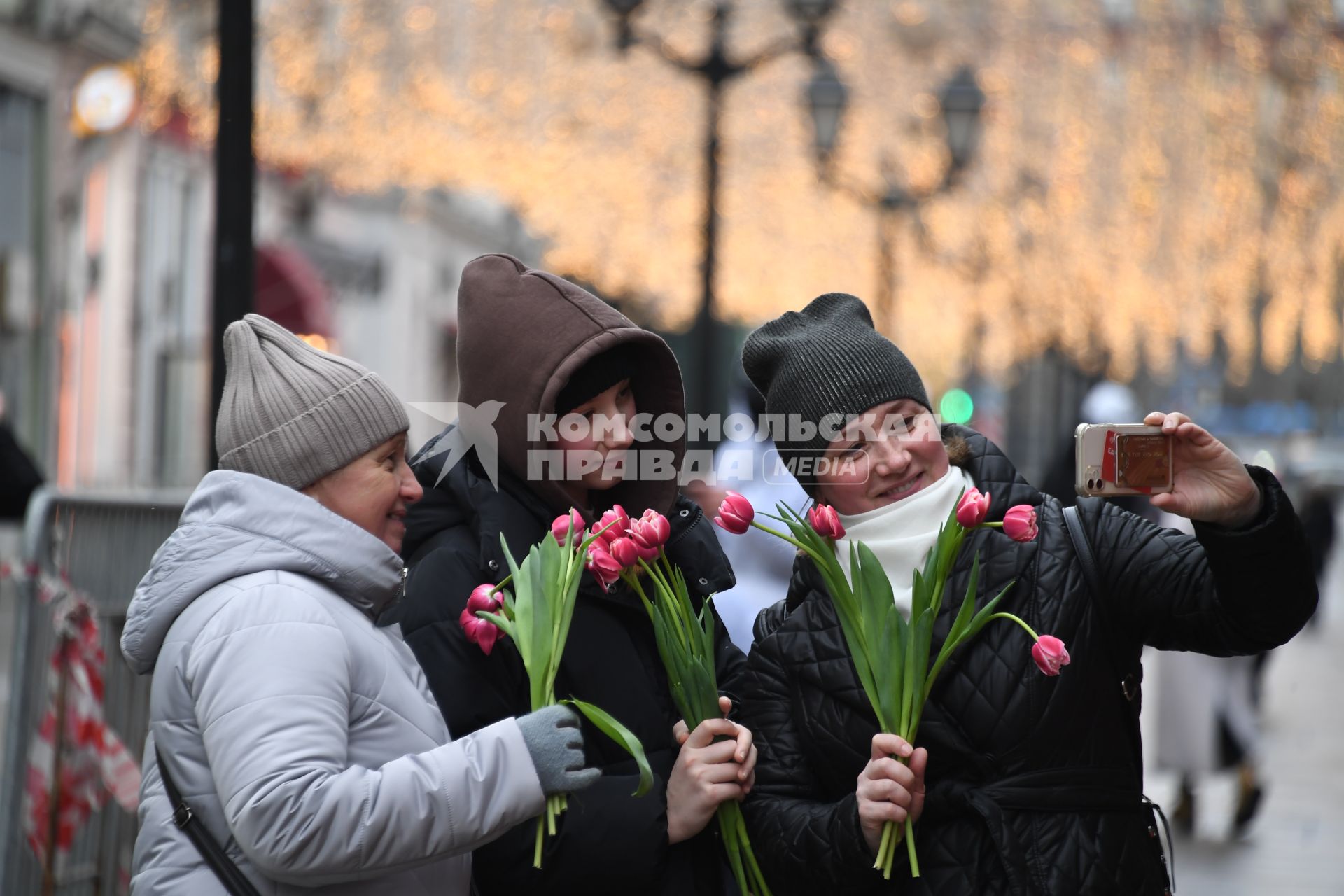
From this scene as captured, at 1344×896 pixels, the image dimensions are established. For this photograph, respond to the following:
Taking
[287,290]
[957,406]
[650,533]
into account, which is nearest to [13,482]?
[650,533]

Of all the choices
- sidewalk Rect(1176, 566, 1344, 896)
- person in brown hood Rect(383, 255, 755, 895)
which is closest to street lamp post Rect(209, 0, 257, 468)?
person in brown hood Rect(383, 255, 755, 895)

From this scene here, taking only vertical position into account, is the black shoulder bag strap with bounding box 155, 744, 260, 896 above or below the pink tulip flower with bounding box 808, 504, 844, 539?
below

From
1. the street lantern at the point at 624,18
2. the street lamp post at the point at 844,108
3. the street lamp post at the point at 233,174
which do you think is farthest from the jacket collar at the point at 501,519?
the street lamp post at the point at 844,108

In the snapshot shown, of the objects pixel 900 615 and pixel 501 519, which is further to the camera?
pixel 501 519

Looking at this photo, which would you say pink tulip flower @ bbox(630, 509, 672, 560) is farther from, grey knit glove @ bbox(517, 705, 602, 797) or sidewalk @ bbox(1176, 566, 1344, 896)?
sidewalk @ bbox(1176, 566, 1344, 896)

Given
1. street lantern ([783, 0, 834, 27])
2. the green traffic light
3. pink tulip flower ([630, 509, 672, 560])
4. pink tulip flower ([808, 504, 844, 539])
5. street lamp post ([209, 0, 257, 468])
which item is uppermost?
street lantern ([783, 0, 834, 27])

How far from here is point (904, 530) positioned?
108 inches

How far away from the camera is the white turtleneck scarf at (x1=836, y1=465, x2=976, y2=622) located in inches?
107

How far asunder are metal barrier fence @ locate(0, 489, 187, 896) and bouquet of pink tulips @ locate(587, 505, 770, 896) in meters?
2.27

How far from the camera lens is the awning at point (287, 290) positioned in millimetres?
24906

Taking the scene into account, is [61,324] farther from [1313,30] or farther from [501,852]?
[501,852]

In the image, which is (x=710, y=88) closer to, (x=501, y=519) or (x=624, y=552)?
(x=501, y=519)

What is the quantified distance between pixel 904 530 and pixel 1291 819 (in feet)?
20.2

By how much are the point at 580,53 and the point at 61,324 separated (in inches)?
270
